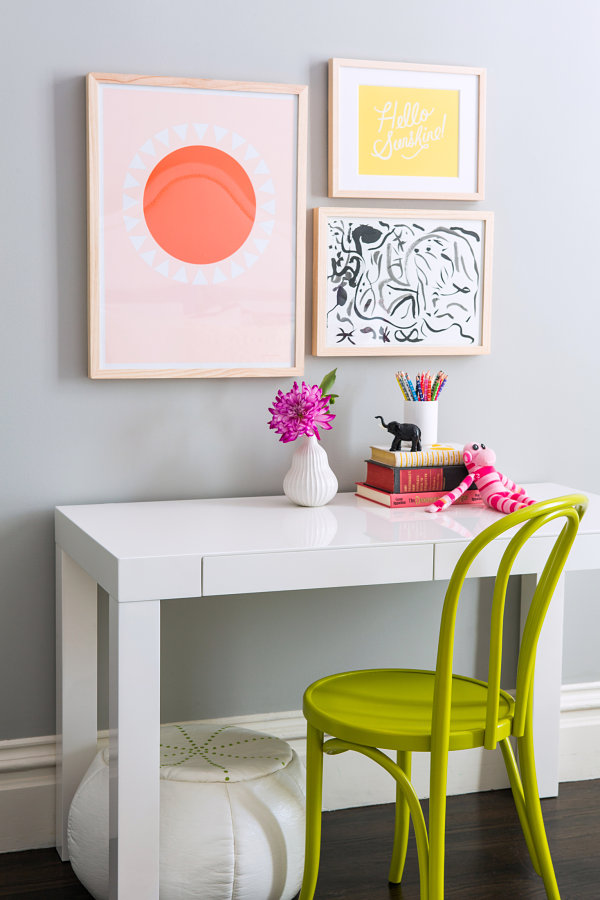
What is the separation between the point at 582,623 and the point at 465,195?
1.16 m

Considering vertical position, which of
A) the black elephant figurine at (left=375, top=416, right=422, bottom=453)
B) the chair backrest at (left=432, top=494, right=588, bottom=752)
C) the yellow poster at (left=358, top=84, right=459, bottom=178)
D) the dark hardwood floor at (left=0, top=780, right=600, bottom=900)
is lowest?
the dark hardwood floor at (left=0, top=780, right=600, bottom=900)

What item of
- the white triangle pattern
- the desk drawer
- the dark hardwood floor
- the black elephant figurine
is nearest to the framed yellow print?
the white triangle pattern

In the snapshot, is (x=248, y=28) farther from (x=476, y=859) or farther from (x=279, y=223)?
(x=476, y=859)

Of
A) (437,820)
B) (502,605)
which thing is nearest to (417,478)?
(502,605)

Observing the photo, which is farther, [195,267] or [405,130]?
[405,130]

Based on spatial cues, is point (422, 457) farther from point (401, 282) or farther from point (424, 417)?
point (401, 282)

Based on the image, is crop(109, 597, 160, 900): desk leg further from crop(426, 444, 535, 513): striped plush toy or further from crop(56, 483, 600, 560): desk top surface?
crop(426, 444, 535, 513): striped plush toy

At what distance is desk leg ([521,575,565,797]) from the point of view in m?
2.46

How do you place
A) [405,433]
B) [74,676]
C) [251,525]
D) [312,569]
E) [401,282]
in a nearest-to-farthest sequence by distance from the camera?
1. [312,569]
2. [251,525]
3. [74,676]
4. [405,433]
5. [401,282]

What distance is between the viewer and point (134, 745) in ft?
5.62

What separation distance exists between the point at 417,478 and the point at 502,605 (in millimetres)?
563

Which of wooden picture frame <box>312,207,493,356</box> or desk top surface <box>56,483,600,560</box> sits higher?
wooden picture frame <box>312,207,493,356</box>

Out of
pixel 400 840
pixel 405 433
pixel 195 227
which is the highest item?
pixel 195 227

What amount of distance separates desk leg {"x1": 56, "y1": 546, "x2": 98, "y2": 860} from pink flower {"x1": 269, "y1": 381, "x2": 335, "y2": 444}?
20.7 inches
